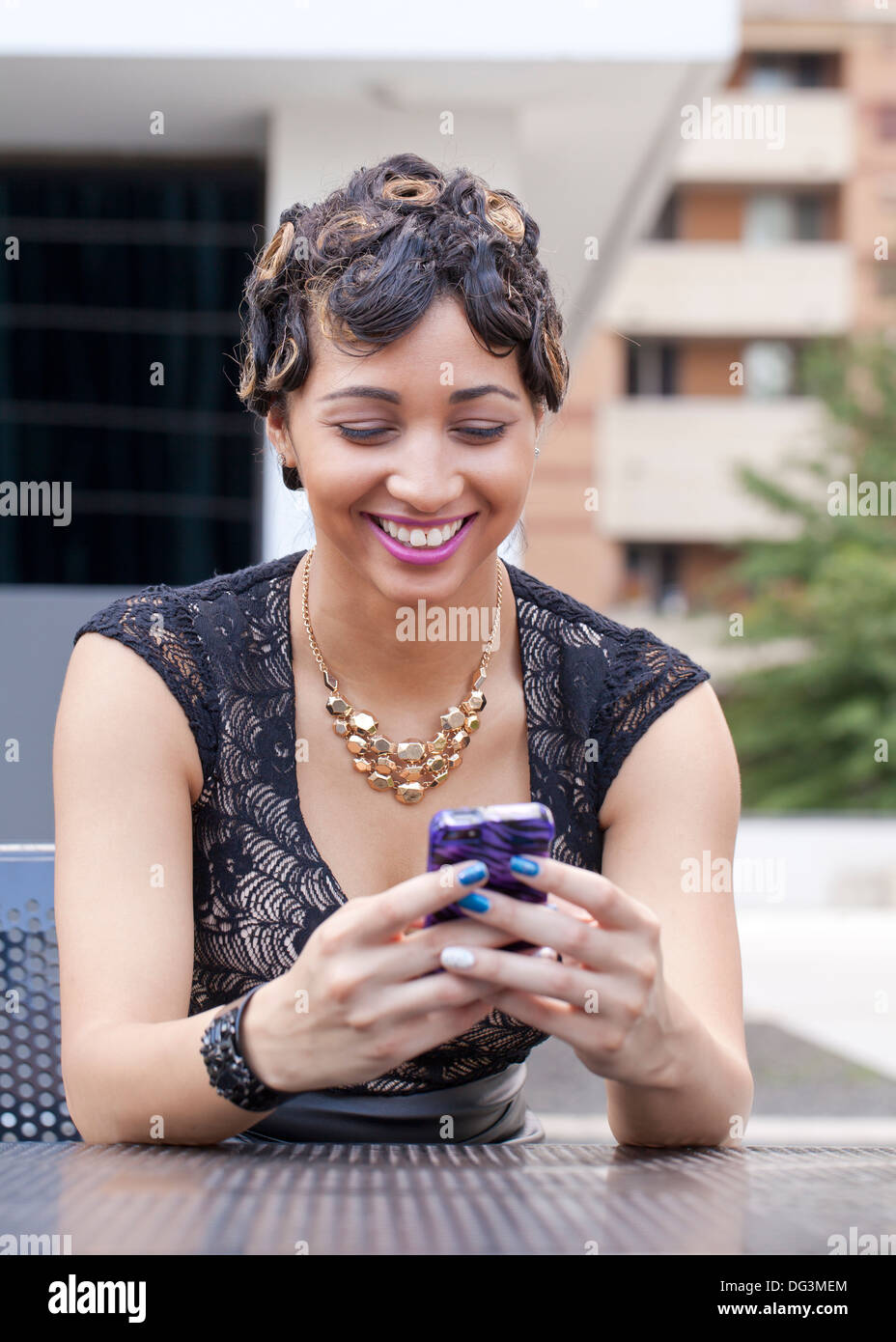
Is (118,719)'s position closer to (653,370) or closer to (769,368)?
(769,368)

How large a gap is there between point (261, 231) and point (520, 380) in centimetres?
486

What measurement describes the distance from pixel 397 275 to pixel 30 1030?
991 millimetres

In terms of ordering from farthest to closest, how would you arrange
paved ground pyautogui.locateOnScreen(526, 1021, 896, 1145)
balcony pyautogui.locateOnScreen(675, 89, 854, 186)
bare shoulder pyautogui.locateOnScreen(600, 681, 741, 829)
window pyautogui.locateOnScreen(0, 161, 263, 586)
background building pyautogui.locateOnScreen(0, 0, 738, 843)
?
1. balcony pyautogui.locateOnScreen(675, 89, 854, 186)
2. window pyautogui.locateOnScreen(0, 161, 263, 586)
3. paved ground pyautogui.locateOnScreen(526, 1021, 896, 1145)
4. background building pyautogui.locateOnScreen(0, 0, 738, 843)
5. bare shoulder pyautogui.locateOnScreen(600, 681, 741, 829)

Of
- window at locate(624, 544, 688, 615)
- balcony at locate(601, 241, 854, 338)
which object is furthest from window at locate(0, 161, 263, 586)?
balcony at locate(601, 241, 854, 338)

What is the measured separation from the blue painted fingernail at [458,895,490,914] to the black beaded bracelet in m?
0.21

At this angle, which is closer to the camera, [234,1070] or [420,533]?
[234,1070]

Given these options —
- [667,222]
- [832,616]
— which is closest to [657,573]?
[667,222]

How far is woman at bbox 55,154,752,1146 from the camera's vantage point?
4.15 feet

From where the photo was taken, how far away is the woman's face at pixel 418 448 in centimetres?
159

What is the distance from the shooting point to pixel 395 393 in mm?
1577

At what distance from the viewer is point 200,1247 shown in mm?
920

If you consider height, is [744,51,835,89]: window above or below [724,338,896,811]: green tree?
above

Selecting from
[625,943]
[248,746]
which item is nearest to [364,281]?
[248,746]

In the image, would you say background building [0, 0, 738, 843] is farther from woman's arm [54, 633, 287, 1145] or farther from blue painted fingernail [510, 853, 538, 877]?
blue painted fingernail [510, 853, 538, 877]
